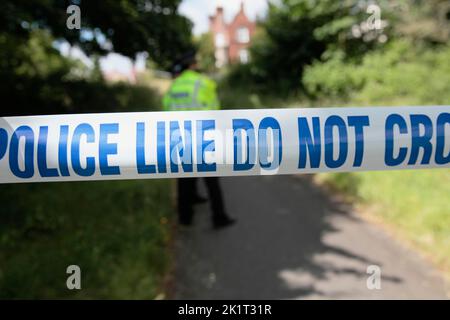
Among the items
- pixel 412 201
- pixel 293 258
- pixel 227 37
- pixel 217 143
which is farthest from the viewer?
pixel 227 37

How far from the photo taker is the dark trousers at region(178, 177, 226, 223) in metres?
4.46

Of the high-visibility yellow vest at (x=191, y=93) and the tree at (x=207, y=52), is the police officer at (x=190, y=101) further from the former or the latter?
the tree at (x=207, y=52)

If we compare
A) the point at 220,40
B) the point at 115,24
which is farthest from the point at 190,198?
the point at 220,40

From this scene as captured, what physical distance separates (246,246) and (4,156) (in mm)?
2929

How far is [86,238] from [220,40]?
25080mm

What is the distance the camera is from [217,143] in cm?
176

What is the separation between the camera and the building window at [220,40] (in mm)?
26152

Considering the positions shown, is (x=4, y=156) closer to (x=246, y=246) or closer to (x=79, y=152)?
(x=79, y=152)

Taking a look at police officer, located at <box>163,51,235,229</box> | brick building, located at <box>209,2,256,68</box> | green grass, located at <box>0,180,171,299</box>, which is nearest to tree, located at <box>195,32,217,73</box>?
brick building, located at <box>209,2,256,68</box>

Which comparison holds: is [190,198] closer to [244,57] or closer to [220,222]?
[220,222]

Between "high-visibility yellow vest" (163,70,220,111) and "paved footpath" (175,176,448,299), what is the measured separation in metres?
1.52

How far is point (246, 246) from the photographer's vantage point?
4.18 meters

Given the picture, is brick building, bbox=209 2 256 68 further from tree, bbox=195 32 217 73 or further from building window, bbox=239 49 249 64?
building window, bbox=239 49 249 64
